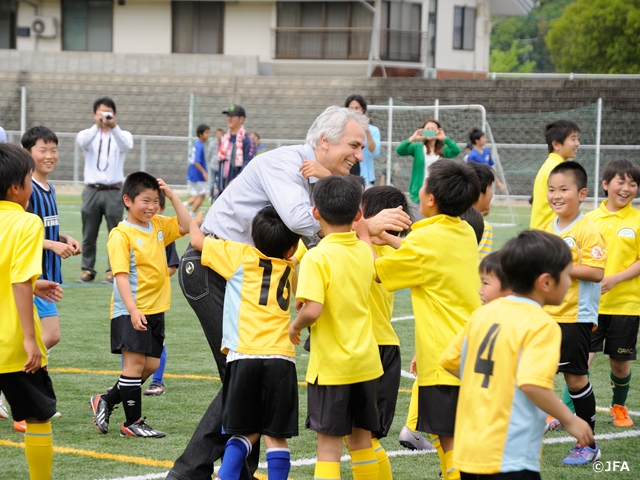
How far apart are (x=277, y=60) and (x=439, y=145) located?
27.0 meters

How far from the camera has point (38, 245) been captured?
4.06 metres

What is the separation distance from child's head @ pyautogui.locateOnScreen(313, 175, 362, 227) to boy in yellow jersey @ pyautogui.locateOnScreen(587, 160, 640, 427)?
7.64 feet

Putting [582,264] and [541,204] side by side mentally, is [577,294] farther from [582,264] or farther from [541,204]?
[541,204]

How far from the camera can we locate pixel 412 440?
17.0 feet

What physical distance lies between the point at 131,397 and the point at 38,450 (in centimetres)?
123

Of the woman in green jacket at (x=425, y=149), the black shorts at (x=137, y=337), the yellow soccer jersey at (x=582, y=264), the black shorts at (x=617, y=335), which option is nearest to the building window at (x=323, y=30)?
the woman in green jacket at (x=425, y=149)

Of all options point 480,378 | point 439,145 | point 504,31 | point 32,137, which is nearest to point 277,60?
point 439,145

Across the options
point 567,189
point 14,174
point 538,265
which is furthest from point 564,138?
point 14,174

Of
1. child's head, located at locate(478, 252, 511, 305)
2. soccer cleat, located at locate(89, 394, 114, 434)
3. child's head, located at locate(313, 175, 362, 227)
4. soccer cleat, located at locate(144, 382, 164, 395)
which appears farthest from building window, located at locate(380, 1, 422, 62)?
child's head, located at locate(478, 252, 511, 305)

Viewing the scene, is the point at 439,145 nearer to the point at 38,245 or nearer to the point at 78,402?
the point at 78,402

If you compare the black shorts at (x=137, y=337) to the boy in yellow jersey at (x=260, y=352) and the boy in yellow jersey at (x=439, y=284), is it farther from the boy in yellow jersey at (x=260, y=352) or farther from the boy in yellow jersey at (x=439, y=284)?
the boy in yellow jersey at (x=439, y=284)

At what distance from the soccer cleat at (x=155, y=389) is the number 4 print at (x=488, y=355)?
3.67m

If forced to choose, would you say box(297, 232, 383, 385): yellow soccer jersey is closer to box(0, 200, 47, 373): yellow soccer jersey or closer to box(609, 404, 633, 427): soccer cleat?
box(0, 200, 47, 373): yellow soccer jersey

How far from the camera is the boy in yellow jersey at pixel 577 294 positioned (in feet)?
16.6
